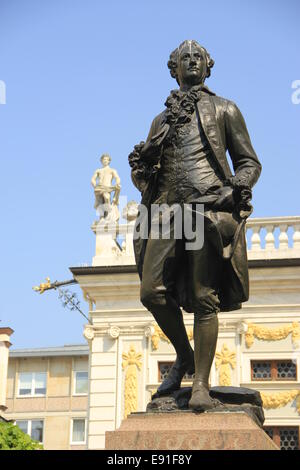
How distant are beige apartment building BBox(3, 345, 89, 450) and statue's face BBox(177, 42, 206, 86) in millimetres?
43963

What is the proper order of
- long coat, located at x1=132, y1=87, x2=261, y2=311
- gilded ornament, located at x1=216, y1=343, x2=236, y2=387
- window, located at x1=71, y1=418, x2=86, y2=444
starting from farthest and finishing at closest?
window, located at x1=71, y1=418, x2=86, y2=444 < gilded ornament, located at x1=216, y1=343, x2=236, y2=387 < long coat, located at x1=132, y1=87, x2=261, y2=311

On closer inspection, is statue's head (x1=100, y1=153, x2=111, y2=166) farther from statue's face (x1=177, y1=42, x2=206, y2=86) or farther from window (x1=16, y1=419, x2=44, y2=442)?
window (x1=16, y1=419, x2=44, y2=442)

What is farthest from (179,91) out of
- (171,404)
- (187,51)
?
(171,404)

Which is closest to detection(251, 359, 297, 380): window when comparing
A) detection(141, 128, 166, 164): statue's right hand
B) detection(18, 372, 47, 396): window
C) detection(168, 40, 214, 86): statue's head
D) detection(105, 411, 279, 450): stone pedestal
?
detection(168, 40, 214, 86): statue's head

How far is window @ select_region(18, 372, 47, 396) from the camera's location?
52438mm

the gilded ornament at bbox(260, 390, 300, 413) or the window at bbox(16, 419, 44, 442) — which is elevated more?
the window at bbox(16, 419, 44, 442)

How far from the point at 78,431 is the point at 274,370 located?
2891 centimetres

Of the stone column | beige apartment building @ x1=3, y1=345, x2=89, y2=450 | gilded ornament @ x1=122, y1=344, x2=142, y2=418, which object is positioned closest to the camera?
gilded ornament @ x1=122, y1=344, x2=142, y2=418

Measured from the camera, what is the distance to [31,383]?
52625mm

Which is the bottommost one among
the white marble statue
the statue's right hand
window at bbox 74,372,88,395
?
the statue's right hand

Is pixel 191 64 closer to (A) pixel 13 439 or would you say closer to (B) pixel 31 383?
(A) pixel 13 439

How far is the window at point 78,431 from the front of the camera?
160 feet

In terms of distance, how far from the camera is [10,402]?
51.6 meters
